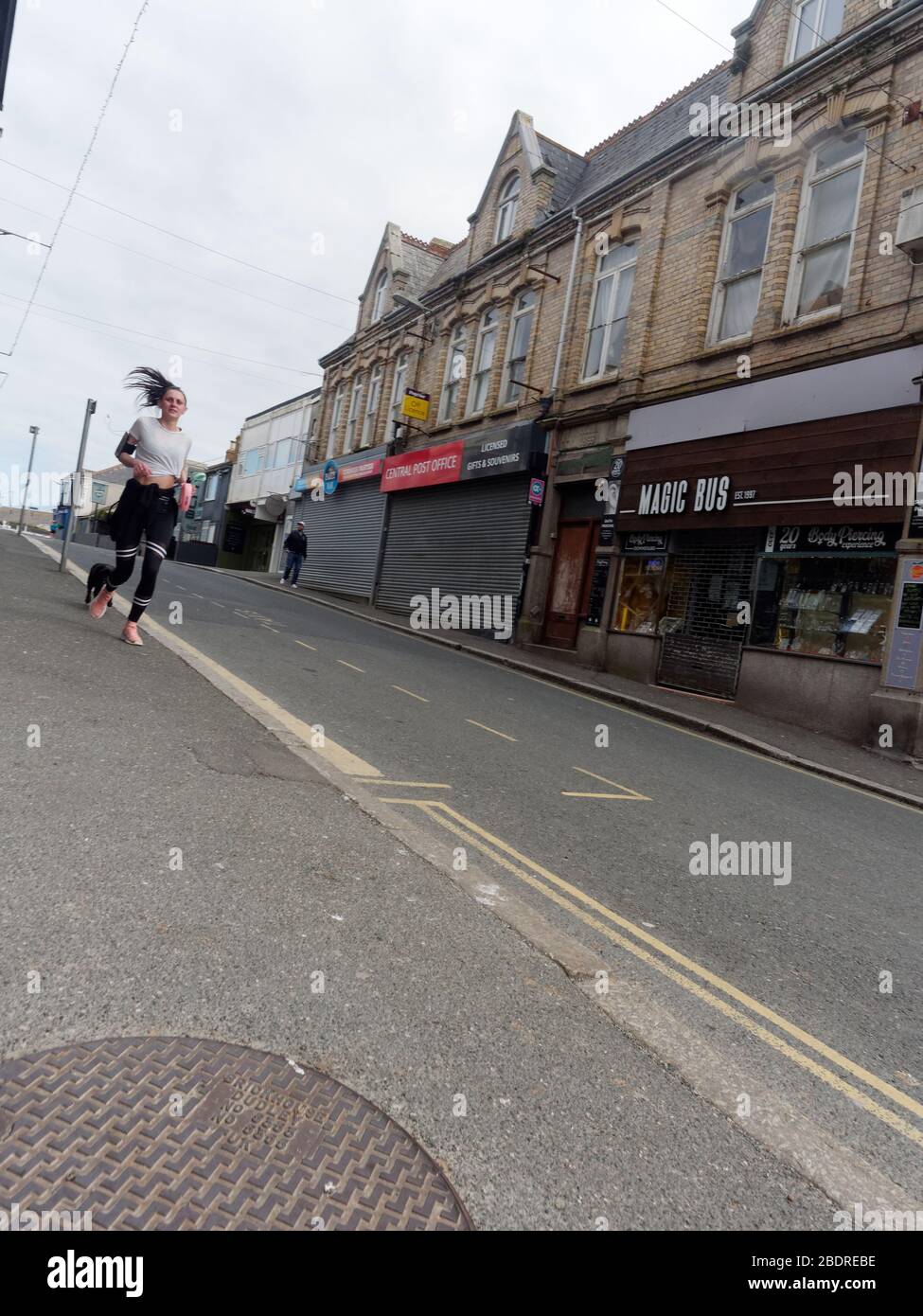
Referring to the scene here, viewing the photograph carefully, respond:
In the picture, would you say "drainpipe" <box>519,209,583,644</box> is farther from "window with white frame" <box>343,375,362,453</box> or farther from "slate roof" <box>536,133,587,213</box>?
"window with white frame" <box>343,375,362,453</box>

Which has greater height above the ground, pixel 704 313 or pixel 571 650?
pixel 704 313

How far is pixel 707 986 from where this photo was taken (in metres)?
3.15

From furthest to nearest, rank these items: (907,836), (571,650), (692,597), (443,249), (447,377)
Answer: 1. (443,249)
2. (447,377)
3. (571,650)
4. (692,597)
5. (907,836)

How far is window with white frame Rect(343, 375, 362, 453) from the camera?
28.6m

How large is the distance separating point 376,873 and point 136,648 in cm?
492

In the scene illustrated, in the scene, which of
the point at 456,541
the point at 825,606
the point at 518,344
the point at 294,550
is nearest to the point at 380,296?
the point at 294,550

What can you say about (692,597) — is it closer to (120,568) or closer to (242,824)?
(120,568)

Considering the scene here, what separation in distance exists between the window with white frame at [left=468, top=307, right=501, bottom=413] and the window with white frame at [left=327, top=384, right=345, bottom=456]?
9966 millimetres

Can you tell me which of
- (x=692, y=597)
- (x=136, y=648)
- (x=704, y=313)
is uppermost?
(x=704, y=313)

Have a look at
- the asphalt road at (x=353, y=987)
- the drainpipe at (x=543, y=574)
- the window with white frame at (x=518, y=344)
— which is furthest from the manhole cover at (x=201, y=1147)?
the window with white frame at (x=518, y=344)

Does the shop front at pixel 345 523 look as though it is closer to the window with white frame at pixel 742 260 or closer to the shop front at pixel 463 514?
the shop front at pixel 463 514

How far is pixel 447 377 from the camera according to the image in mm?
22688

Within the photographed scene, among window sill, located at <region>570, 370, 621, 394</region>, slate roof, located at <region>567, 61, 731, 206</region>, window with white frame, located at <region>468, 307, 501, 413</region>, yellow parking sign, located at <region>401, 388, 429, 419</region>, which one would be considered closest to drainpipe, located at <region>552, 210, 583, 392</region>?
slate roof, located at <region>567, 61, 731, 206</region>

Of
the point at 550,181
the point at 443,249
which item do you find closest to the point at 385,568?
the point at 550,181
